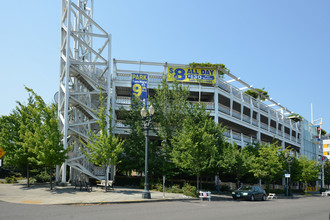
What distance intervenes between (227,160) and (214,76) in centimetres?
1399

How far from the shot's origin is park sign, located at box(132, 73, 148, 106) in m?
35.8

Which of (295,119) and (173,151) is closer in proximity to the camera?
(173,151)

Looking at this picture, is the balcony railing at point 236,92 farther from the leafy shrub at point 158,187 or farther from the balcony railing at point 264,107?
the leafy shrub at point 158,187

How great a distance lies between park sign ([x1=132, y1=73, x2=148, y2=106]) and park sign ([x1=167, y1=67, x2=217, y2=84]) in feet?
9.78

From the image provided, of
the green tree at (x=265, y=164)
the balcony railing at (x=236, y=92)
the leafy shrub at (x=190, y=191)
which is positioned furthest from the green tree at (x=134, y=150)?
the balcony railing at (x=236, y=92)

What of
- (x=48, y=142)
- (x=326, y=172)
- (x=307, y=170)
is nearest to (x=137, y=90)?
(x=48, y=142)

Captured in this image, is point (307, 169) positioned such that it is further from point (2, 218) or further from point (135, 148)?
point (2, 218)

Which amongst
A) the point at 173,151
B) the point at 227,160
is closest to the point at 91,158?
the point at 173,151

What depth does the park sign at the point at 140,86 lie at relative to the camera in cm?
A: 3575

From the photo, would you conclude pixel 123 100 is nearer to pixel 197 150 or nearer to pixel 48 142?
pixel 197 150

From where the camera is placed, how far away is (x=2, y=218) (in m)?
10.6

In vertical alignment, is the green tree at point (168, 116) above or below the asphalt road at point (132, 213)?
above

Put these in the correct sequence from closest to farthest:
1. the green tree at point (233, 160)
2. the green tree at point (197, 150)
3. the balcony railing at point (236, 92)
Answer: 1. the green tree at point (197, 150)
2. the green tree at point (233, 160)
3. the balcony railing at point (236, 92)

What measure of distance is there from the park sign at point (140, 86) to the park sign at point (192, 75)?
2979mm
